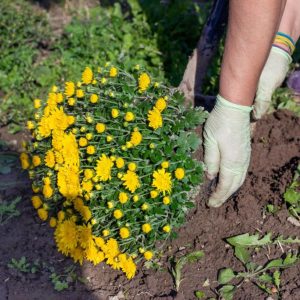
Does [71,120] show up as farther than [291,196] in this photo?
No

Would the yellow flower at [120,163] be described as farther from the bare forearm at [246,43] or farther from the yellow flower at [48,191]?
the bare forearm at [246,43]

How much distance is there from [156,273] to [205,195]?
1.53 feet

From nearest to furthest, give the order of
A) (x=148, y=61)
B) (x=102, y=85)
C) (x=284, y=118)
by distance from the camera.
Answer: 1. (x=102, y=85)
2. (x=284, y=118)
3. (x=148, y=61)

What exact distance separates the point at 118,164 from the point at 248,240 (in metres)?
0.78

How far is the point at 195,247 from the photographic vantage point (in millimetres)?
2771

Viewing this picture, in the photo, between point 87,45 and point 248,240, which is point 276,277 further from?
point 87,45

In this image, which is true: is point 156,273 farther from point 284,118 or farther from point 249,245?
point 284,118

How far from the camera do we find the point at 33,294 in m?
2.68

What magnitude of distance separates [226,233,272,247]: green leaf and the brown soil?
5cm

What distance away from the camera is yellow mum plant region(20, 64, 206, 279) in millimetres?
2441

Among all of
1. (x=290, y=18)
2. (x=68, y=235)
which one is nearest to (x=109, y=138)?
(x=68, y=235)

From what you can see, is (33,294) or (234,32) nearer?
(234,32)

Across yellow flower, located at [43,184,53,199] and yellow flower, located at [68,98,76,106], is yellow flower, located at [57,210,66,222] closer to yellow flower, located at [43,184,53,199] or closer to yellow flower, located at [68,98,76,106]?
yellow flower, located at [43,184,53,199]

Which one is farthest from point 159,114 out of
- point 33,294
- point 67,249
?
point 33,294
